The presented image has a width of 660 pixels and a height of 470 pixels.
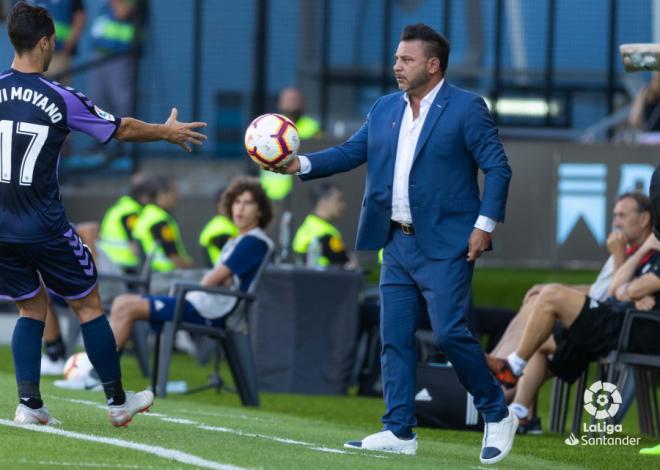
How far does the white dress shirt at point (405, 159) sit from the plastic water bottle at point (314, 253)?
6.16 metres

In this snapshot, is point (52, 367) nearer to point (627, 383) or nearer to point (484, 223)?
point (627, 383)

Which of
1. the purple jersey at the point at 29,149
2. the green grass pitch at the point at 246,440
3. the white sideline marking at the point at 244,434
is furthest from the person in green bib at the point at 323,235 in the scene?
the purple jersey at the point at 29,149

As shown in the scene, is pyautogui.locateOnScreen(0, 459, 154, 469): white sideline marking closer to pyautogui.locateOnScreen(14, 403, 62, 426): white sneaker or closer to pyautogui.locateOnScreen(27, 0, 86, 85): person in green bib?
pyautogui.locateOnScreen(14, 403, 62, 426): white sneaker

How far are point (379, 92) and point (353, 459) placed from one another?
11.3 meters

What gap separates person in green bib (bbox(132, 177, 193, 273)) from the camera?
1528cm

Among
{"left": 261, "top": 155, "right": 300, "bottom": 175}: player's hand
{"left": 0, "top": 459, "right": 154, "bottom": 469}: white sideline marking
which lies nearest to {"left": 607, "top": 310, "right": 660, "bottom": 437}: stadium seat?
{"left": 261, "top": 155, "right": 300, "bottom": 175}: player's hand

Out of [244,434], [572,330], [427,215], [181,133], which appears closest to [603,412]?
[572,330]

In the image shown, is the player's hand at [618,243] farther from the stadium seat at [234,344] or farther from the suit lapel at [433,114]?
the suit lapel at [433,114]

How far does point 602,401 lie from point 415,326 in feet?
7.29

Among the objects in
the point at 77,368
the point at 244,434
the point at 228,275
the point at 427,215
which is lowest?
the point at 77,368

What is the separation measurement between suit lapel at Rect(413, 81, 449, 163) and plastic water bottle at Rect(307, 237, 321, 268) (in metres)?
6.23

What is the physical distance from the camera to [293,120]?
16.7m

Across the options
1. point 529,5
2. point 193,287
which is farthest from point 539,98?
point 193,287

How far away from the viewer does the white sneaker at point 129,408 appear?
7656mm
